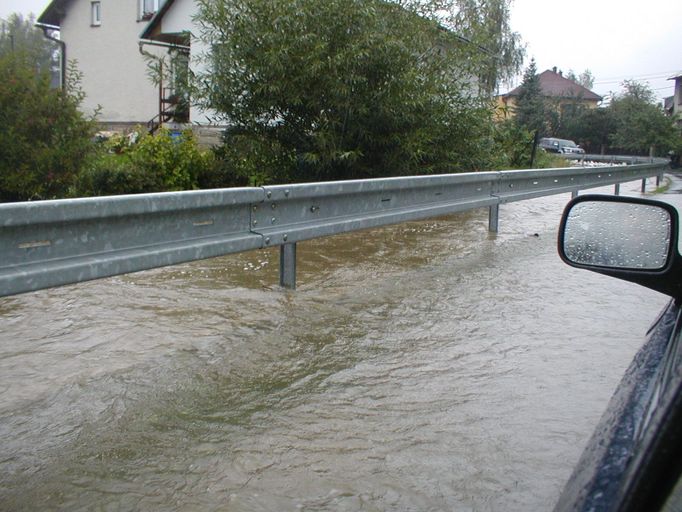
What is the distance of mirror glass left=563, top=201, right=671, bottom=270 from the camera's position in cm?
224

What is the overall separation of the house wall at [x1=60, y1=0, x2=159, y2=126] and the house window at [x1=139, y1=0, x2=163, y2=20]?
0.29m

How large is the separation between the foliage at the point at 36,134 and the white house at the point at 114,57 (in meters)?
23.7

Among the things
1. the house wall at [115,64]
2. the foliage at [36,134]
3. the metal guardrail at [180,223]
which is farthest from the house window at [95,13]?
the metal guardrail at [180,223]

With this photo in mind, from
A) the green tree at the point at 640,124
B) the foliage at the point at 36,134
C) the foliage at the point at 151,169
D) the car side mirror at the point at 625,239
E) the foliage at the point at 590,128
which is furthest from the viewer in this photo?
the foliage at the point at 590,128

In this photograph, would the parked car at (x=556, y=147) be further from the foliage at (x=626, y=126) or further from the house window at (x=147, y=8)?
the house window at (x=147, y=8)

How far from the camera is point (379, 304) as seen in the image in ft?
18.4

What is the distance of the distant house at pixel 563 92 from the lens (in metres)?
77.0

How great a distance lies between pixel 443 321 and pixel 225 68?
8.37 meters

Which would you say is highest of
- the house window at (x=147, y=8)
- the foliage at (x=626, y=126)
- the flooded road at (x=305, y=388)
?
the house window at (x=147, y=8)

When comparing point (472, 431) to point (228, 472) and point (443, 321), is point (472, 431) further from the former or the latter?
point (443, 321)

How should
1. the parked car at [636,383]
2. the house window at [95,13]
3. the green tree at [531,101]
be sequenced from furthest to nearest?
the green tree at [531,101] < the house window at [95,13] < the parked car at [636,383]

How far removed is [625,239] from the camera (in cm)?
235

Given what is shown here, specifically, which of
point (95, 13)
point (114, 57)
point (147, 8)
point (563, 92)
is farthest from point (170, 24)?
point (563, 92)

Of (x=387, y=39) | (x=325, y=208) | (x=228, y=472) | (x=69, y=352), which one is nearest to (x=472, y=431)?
(x=228, y=472)
